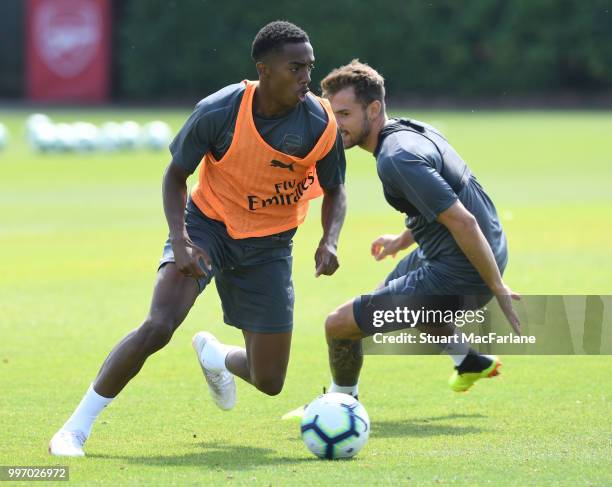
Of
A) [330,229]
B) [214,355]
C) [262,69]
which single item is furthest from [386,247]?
[262,69]

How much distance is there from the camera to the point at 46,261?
1686 centimetres

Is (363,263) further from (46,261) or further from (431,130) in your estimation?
(431,130)

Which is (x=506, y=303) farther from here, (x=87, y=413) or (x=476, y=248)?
(x=87, y=413)

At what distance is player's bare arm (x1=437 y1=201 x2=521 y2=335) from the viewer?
25.3 feet

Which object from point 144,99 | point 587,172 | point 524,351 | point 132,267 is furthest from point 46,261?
point 144,99

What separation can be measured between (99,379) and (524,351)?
153 inches

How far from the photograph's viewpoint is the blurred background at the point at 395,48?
56594 mm

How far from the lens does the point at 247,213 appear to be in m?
8.12

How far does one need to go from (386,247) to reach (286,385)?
1.33 metres

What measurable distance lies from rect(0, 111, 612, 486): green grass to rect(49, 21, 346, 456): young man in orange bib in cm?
42

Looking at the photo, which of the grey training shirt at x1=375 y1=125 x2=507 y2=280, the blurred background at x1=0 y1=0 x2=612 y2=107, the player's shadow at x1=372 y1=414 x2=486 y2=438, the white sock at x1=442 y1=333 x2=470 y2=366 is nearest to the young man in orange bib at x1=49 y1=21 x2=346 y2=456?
the grey training shirt at x1=375 y1=125 x2=507 y2=280

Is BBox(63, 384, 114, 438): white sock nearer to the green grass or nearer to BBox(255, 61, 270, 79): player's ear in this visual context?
the green grass

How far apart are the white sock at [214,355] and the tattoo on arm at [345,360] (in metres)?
0.72

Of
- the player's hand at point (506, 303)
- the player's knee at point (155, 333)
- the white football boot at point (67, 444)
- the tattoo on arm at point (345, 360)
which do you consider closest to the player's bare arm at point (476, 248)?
the player's hand at point (506, 303)
